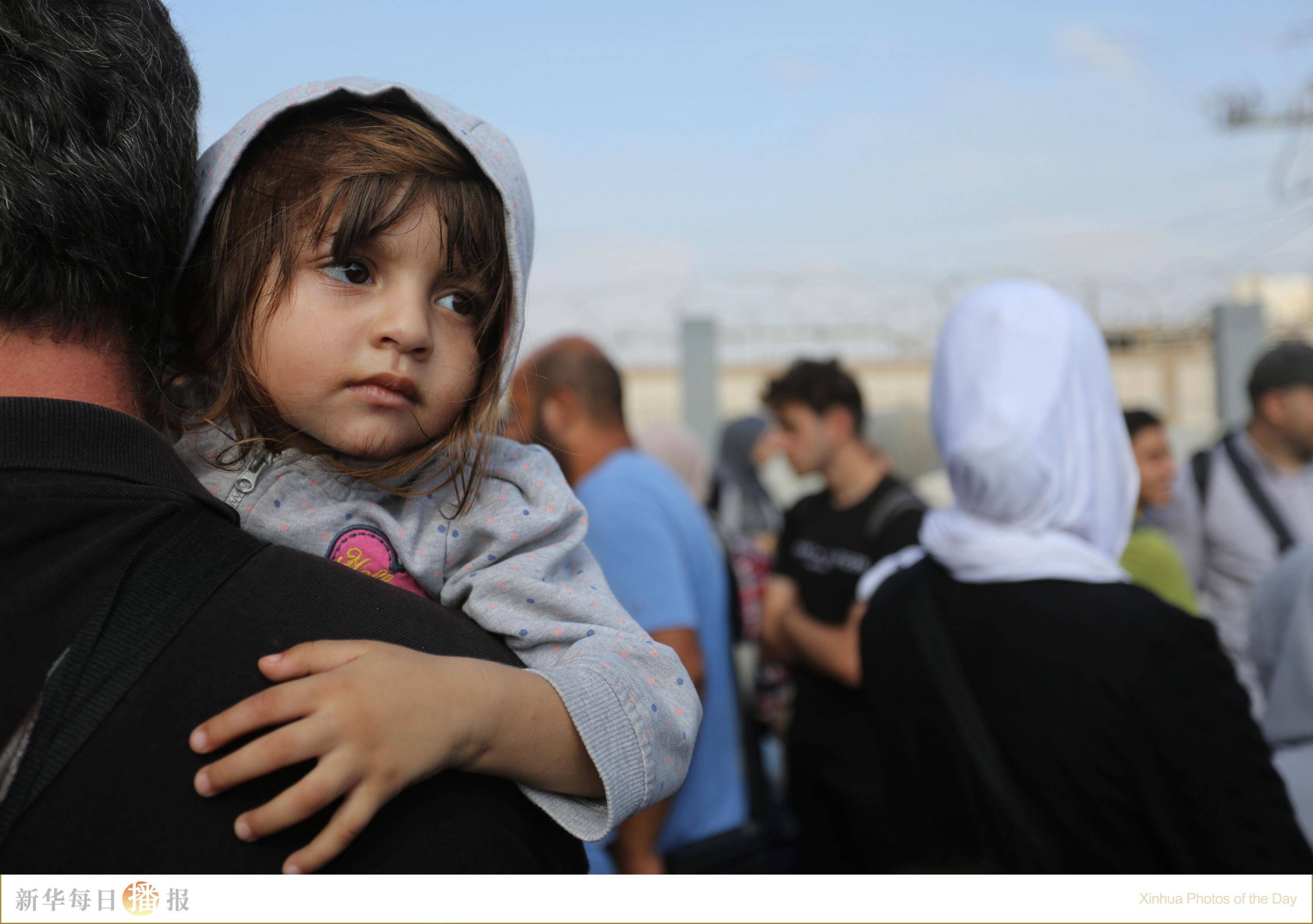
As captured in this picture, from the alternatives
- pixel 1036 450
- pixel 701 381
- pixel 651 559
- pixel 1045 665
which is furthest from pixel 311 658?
pixel 701 381

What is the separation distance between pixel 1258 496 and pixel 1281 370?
0.62m

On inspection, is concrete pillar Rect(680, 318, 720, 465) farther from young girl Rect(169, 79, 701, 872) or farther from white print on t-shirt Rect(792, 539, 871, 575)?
young girl Rect(169, 79, 701, 872)

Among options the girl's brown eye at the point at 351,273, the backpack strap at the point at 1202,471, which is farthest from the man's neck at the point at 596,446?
the backpack strap at the point at 1202,471

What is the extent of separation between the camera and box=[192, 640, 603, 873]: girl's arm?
0.78 m

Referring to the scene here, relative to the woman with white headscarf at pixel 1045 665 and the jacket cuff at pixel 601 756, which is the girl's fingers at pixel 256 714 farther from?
the woman with white headscarf at pixel 1045 665

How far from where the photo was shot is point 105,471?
0.85 meters

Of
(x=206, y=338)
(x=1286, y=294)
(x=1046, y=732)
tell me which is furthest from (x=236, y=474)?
(x=1286, y=294)

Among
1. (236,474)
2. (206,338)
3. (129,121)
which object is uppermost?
(129,121)

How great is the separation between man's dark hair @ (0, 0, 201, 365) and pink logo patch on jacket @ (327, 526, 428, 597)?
12.6 inches

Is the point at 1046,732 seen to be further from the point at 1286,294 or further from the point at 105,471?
the point at 1286,294

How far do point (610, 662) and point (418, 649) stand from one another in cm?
25

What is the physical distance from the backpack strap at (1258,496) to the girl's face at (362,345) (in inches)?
→ 164

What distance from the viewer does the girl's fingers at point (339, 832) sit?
80 cm

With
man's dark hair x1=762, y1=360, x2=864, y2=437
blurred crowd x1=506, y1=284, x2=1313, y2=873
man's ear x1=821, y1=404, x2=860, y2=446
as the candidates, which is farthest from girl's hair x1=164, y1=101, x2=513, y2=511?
man's dark hair x1=762, y1=360, x2=864, y2=437
